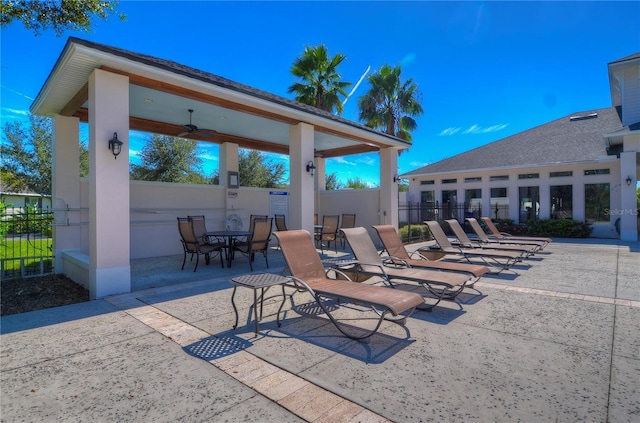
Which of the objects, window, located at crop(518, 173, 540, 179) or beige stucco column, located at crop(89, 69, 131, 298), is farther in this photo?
window, located at crop(518, 173, 540, 179)

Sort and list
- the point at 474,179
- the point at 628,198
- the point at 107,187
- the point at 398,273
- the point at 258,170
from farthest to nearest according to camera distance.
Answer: the point at 258,170 < the point at 474,179 < the point at 628,198 < the point at 107,187 < the point at 398,273

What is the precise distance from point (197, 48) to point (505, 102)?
2899cm

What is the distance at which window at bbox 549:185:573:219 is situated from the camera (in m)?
15.4

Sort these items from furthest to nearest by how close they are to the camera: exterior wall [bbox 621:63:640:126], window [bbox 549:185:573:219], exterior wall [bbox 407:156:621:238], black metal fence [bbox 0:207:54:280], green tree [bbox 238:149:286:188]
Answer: green tree [bbox 238:149:286:188] < window [bbox 549:185:573:219] < exterior wall [bbox 407:156:621:238] < exterior wall [bbox 621:63:640:126] < black metal fence [bbox 0:207:54:280]

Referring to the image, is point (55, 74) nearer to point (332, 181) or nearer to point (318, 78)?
point (318, 78)

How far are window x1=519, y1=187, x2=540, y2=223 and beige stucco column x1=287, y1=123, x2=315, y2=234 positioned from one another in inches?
522

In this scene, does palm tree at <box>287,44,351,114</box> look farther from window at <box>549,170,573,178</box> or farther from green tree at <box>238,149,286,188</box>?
window at <box>549,170,573,178</box>

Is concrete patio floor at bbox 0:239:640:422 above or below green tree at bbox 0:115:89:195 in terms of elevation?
below

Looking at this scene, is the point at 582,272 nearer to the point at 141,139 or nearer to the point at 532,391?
the point at 532,391

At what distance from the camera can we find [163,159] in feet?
65.5

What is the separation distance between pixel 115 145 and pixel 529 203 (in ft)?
59.6

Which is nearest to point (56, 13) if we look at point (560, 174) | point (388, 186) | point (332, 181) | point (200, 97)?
point (200, 97)

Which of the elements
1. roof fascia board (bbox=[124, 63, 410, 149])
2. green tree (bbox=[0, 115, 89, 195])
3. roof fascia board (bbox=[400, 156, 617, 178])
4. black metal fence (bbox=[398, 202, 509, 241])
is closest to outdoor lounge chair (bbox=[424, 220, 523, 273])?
roof fascia board (bbox=[124, 63, 410, 149])

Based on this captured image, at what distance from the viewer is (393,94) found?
19031mm
